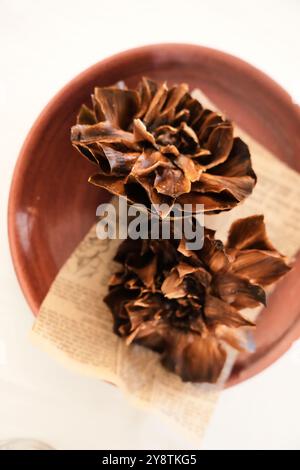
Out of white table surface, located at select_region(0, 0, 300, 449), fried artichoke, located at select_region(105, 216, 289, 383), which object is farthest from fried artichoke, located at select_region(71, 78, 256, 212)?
white table surface, located at select_region(0, 0, 300, 449)

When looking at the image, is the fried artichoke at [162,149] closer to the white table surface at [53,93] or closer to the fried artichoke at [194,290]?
the fried artichoke at [194,290]

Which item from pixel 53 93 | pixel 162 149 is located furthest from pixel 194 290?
pixel 53 93

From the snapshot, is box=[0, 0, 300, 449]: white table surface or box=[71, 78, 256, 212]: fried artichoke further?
box=[0, 0, 300, 449]: white table surface

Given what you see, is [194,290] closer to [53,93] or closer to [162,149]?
[162,149]

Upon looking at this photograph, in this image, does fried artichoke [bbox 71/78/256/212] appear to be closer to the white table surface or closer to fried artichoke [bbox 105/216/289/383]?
fried artichoke [bbox 105/216/289/383]

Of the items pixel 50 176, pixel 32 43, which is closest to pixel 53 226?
pixel 50 176

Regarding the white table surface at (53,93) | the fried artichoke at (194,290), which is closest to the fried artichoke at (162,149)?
the fried artichoke at (194,290)
